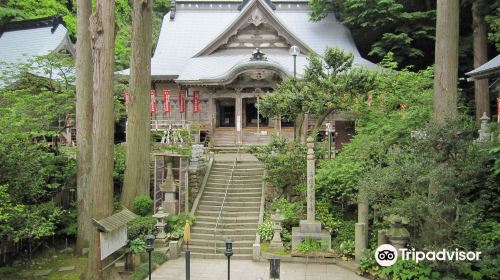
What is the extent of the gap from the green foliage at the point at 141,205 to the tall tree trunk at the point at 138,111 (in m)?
0.22

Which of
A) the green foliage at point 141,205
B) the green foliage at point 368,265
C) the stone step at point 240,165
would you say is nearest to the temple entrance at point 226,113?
the stone step at point 240,165

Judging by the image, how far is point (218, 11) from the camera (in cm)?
2962

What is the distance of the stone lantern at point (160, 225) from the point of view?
12.5m

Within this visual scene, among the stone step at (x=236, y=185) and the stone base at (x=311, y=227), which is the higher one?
the stone step at (x=236, y=185)

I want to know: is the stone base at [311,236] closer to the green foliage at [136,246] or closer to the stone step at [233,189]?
the stone step at [233,189]

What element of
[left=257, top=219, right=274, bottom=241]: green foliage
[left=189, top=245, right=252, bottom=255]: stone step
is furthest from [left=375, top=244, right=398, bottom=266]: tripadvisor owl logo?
[left=189, top=245, right=252, bottom=255]: stone step

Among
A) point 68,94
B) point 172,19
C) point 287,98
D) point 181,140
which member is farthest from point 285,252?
point 172,19

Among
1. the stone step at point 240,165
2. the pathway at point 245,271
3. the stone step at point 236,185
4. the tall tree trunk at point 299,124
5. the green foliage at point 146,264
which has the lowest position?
the pathway at point 245,271

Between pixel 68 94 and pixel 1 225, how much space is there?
6.47 m

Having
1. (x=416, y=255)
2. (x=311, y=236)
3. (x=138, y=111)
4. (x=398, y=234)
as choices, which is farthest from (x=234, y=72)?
(x=416, y=255)

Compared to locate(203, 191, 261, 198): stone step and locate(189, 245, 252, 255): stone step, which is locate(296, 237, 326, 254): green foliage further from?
locate(203, 191, 261, 198): stone step

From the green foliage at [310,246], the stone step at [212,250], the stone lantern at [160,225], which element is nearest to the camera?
the green foliage at [310,246]

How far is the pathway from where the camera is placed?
10383 millimetres

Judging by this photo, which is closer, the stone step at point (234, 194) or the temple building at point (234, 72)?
the stone step at point (234, 194)
